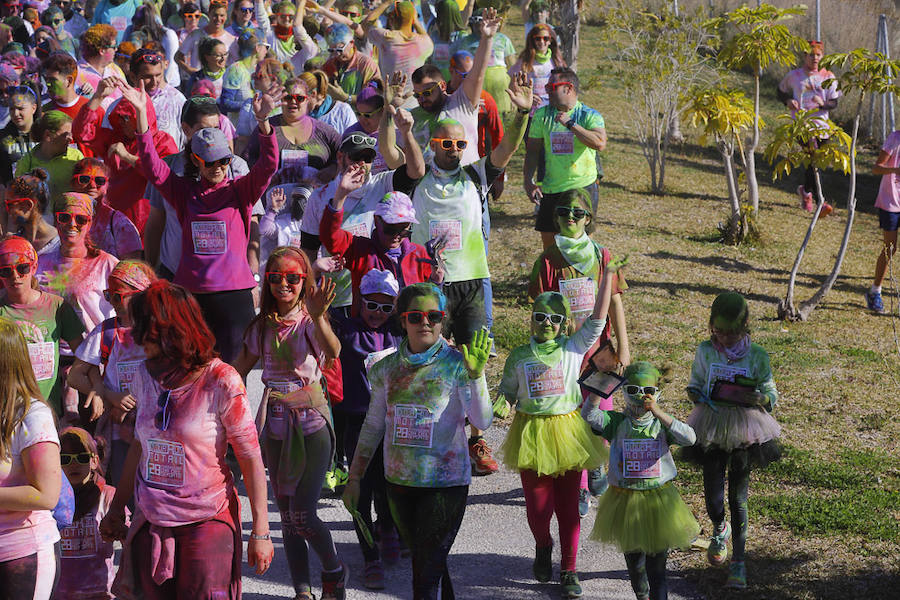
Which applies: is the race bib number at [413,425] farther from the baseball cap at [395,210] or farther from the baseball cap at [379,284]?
the baseball cap at [395,210]

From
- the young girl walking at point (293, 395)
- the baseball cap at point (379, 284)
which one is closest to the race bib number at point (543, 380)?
the baseball cap at point (379, 284)

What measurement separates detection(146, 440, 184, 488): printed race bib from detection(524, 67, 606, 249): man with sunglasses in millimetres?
5040

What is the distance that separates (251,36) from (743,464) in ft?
28.0

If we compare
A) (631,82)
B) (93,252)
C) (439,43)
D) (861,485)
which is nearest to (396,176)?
(93,252)

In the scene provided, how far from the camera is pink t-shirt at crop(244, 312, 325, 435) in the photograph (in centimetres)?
543

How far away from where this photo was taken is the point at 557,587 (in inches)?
234

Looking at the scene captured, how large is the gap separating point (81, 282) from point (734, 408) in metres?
3.56

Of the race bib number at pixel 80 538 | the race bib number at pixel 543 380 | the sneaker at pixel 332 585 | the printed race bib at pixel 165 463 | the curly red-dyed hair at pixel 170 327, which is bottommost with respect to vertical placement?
the sneaker at pixel 332 585

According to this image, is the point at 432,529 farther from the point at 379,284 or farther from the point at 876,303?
the point at 876,303

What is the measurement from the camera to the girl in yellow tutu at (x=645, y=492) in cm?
532

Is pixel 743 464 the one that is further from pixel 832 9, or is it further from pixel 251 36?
pixel 832 9

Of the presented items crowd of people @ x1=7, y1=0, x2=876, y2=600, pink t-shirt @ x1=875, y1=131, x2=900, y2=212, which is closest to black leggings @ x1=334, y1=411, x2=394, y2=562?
crowd of people @ x1=7, y1=0, x2=876, y2=600

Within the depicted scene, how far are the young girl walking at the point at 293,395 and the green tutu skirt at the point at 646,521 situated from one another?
4.48 ft

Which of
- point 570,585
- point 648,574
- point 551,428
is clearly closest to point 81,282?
point 551,428
